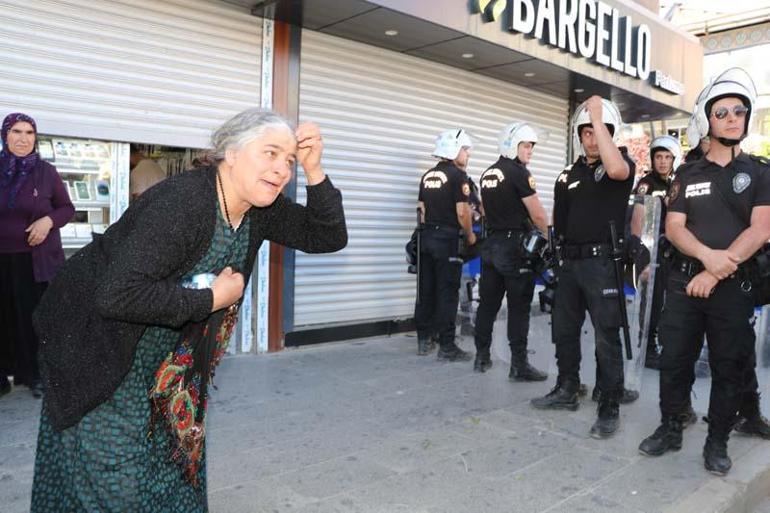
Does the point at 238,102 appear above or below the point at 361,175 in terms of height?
above

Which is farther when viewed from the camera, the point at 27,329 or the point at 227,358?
the point at 227,358

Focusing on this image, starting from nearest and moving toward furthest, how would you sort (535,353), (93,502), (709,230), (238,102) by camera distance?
(93,502) < (709,230) < (238,102) < (535,353)

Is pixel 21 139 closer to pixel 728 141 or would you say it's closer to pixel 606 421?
pixel 606 421

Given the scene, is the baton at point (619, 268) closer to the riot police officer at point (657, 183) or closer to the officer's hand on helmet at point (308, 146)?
the riot police officer at point (657, 183)

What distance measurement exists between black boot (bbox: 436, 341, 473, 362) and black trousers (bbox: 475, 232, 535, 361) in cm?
63

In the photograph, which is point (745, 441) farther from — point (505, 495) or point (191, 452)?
point (191, 452)

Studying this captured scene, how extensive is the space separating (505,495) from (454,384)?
2.11m

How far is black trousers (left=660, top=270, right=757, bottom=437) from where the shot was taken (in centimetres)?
358

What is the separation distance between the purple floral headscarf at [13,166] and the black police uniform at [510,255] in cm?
347

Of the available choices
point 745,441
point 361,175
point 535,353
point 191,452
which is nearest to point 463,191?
point 361,175

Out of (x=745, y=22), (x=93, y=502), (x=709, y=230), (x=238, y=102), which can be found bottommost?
(x=93, y=502)

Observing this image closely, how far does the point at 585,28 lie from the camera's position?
24.6ft

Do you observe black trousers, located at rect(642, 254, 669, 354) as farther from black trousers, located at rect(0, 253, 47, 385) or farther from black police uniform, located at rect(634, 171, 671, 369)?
black trousers, located at rect(0, 253, 47, 385)

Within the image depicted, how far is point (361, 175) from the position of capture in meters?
6.93
